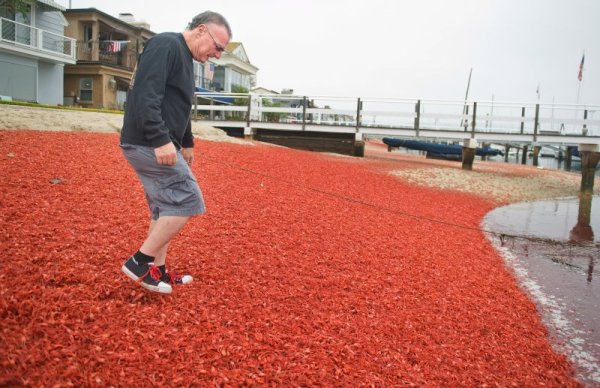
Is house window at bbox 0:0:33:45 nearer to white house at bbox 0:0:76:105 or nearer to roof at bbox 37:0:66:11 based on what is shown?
white house at bbox 0:0:76:105

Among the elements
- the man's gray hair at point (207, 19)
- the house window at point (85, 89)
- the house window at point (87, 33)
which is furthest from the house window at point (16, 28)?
the man's gray hair at point (207, 19)

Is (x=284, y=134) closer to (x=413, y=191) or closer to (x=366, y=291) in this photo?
(x=413, y=191)

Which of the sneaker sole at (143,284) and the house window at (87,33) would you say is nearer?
the sneaker sole at (143,284)

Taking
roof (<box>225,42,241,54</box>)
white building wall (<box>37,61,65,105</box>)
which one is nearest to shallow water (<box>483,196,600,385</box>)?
white building wall (<box>37,61,65,105</box>)

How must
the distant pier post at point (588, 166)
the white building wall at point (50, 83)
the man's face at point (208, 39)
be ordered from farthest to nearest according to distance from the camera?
the white building wall at point (50, 83) → the distant pier post at point (588, 166) → the man's face at point (208, 39)

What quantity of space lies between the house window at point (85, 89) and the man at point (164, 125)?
95.1ft

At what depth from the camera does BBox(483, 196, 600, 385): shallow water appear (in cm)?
387

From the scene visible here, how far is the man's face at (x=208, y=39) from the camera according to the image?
115 inches

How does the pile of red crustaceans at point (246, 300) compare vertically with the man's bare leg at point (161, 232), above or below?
below

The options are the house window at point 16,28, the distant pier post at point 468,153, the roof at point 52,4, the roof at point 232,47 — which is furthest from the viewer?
the roof at point 232,47

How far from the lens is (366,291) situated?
13.3ft

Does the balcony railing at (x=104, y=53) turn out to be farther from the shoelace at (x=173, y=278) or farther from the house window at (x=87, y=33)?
the shoelace at (x=173, y=278)

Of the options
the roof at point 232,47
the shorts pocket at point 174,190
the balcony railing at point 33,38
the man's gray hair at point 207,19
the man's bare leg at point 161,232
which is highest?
the roof at point 232,47

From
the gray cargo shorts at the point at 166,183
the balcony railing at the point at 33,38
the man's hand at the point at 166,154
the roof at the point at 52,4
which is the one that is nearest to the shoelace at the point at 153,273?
the gray cargo shorts at the point at 166,183
